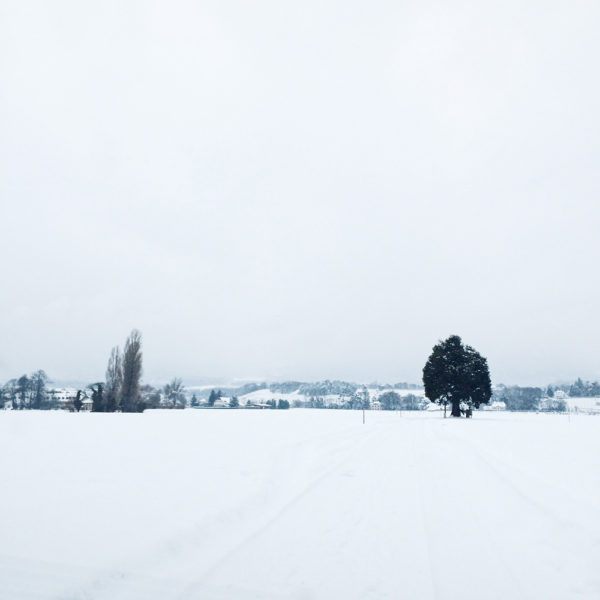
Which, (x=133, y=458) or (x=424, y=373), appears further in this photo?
(x=424, y=373)

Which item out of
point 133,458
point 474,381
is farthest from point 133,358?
point 133,458

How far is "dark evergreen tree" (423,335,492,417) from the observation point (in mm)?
53719

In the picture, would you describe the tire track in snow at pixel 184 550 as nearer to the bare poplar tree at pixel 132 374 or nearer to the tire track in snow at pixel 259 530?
the tire track in snow at pixel 259 530

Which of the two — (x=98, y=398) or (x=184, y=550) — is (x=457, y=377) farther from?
(x=184, y=550)

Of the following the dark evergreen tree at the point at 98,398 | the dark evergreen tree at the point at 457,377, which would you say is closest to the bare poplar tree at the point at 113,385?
the dark evergreen tree at the point at 98,398

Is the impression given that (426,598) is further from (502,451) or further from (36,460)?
(502,451)

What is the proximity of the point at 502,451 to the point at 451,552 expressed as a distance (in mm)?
12195

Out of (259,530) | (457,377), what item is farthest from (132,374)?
(259,530)

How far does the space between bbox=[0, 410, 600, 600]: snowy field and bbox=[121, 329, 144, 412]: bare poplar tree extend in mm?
45989

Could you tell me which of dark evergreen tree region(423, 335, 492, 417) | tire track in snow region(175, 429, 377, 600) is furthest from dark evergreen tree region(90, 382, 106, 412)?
tire track in snow region(175, 429, 377, 600)

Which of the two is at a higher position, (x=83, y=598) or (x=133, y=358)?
(x=133, y=358)

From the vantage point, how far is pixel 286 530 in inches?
240

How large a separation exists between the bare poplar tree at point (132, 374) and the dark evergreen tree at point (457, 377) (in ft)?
122

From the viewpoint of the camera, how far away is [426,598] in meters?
4.19
